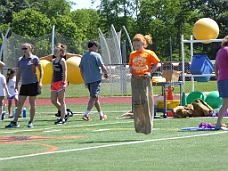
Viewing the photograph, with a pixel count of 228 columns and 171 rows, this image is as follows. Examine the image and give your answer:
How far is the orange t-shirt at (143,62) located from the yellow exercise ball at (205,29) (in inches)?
306

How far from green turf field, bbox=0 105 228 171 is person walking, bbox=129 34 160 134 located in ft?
0.96

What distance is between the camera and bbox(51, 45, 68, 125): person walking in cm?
1655

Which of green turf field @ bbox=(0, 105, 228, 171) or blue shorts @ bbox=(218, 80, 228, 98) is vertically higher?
blue shorts @ bbox=(218, 80, 228, 98)

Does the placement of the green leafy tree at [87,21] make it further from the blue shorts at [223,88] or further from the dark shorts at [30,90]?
the blue shorts at [223,88]

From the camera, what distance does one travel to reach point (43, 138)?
12.6 meters

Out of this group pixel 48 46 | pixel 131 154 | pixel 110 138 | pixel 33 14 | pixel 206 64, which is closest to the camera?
pixel 131 154

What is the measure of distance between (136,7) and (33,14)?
15.3m

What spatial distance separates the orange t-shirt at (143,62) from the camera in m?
12.2

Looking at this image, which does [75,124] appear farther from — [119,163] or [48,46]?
[48,46]

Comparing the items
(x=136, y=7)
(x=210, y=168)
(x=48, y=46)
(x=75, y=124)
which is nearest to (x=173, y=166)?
(x=210, y=168)

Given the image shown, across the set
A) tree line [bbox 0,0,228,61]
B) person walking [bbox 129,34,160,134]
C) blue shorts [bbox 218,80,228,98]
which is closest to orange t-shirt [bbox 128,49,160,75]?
person walking [bbox 129,34,160,134]

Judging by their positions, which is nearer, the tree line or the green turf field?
the green turf field

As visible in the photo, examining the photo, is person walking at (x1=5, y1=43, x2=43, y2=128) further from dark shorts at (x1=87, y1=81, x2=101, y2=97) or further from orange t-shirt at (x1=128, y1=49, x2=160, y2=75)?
orange t-shirt at (x1=128, y1=49, x2=160, y2=75)

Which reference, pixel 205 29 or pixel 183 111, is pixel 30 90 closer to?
pixel 183 111
